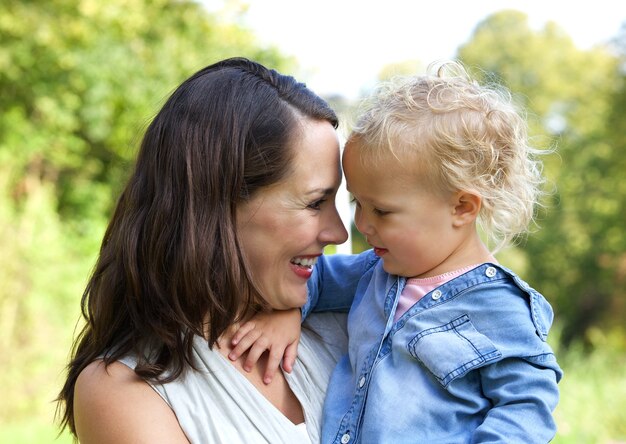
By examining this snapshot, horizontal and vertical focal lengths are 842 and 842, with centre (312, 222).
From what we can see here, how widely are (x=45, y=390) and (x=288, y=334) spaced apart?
22.5 ft

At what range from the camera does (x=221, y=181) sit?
198 centimetres

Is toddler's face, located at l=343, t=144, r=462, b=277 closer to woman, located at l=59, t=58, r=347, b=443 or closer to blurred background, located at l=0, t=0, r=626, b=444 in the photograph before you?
woman, located at l=59, t=58, r=347, b=443

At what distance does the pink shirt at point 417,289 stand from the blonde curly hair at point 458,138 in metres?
0.20

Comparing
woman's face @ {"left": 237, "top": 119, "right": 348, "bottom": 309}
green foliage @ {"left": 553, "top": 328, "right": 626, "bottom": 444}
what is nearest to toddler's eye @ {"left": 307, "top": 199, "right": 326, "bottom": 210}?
woman's face @ {"left": 237, "top": 119, "right": 348, "bottom": 309}

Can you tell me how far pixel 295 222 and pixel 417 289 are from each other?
13.6 inches

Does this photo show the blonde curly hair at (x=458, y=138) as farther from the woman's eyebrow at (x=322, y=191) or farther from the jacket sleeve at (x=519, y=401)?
the jacket sleeve at (x=519, y=401)

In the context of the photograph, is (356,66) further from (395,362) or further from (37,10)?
(395,362)

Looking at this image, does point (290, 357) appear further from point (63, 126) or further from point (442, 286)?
point (63, 126)

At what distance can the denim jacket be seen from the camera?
183cm

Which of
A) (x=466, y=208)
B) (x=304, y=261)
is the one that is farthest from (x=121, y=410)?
(x=466, y=208)

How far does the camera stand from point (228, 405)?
75.8 inches

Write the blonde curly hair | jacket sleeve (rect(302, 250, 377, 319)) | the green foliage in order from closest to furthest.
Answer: the blonde curly hair → jacket sleeve (rect(302, 250, 377, 319)) → the green foliage

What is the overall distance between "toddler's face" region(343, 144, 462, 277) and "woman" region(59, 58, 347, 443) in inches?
4.0

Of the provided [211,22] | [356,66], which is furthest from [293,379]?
[356,66]
